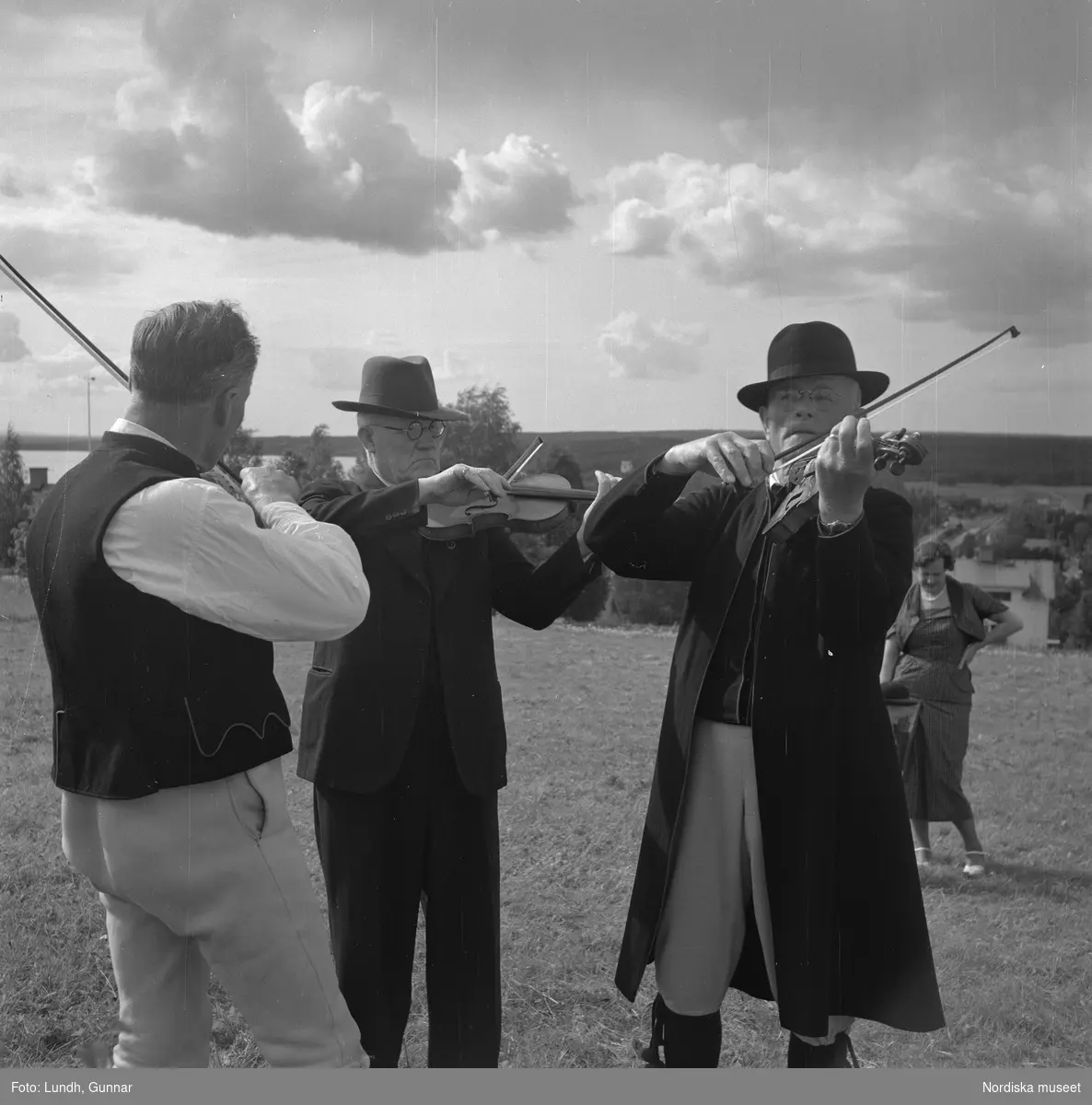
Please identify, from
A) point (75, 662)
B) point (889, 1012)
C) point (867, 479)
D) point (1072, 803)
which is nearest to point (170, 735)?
point (75, 662)

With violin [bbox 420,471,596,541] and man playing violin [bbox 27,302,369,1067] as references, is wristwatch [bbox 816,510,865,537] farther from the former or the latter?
man playing violin [bbox 27,302,369,1067]

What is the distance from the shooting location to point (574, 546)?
3.13 metres

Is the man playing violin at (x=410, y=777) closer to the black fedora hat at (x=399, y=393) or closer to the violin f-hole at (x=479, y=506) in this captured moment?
the violin f-hole at (x=479, y=506)

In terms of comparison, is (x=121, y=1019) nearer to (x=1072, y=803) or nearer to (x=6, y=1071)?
(x=6, y=1071)

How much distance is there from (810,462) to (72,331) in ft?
5.91

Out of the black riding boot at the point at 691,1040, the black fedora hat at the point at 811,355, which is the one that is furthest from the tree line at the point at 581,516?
the black riding boot at the point at 691,1040

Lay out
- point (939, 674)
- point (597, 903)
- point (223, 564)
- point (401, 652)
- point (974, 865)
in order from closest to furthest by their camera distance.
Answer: point (223, 564)
point (401, 652)
point (597, 903)
point (974, 865)
point (939, 674)

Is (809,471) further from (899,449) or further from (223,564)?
(223,564)

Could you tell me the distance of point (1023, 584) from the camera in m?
10.2

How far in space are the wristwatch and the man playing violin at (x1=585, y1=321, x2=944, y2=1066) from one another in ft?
0.28

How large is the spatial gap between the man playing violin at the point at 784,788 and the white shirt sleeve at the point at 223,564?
3.14 ft

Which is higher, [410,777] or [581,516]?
[581,516]

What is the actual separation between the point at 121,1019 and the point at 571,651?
11.0m

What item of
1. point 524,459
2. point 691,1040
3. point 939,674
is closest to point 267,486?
point 524,459
